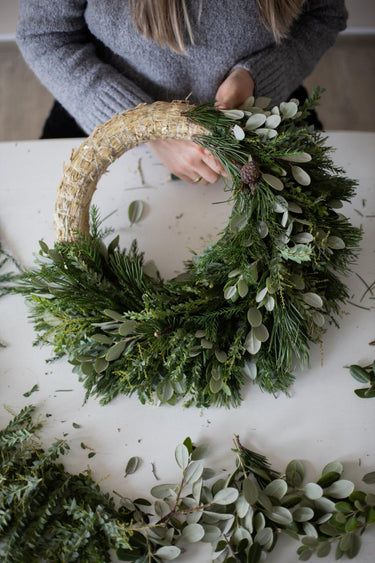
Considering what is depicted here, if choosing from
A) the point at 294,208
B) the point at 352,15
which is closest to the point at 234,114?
the point at 294,208

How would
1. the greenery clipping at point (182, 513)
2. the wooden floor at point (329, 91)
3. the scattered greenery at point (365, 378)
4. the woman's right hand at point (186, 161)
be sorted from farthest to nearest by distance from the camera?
the wooden floor at point (329, 91) → the woman's right hand at point (186, 161) → the scattered greenery at point (365, 378) → the greenery clipping at point (182, 513)

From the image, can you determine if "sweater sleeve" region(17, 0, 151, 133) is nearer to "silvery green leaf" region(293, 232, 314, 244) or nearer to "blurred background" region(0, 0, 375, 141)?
"silvery green leaf" region(293, 232, 314, 244)

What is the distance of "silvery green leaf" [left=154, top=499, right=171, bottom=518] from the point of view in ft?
2.18

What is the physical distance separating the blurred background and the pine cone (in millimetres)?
1302

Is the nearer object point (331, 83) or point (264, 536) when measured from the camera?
point (264, 536)

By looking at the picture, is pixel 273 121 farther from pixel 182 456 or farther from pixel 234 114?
pixel 182 456

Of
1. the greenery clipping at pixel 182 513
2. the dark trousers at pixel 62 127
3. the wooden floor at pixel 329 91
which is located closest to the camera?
the greenery clipping at pixel 182 513

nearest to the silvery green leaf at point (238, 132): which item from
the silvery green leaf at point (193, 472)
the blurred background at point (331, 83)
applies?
the silvery green leaf at point (193, 472)

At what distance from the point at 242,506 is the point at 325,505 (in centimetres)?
10

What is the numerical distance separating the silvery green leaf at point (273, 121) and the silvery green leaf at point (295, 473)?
17.1 inches

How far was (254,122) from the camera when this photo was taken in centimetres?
70

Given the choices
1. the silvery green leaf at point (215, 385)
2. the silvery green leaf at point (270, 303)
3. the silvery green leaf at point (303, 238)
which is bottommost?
the silvery green leaf at point (215, 385)

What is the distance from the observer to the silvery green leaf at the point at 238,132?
2.26ft

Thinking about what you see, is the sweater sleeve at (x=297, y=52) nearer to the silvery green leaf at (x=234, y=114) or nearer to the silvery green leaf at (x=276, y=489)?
the silvery green leaf at (x=234, y=114)
